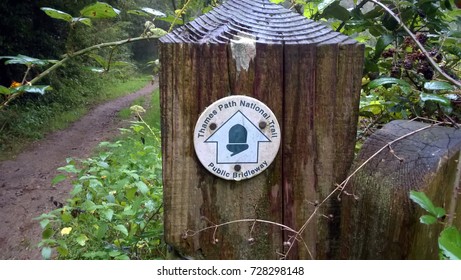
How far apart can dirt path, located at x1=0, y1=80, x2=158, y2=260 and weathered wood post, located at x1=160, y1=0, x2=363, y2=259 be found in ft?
6.39

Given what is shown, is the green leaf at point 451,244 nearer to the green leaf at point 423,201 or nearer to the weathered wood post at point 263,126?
the green leaf at point 423,201

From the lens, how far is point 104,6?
136 cm

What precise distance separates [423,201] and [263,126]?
38cm

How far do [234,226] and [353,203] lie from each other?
0.30m

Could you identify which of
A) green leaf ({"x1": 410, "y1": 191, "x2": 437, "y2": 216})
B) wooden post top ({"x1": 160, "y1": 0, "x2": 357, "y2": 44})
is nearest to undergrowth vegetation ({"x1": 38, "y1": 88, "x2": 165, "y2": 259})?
wooden post top ({"x1": 160, "y1": 0, "x2": 357, "y2": 44})

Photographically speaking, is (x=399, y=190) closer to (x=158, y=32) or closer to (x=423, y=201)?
(x=423, y=201)

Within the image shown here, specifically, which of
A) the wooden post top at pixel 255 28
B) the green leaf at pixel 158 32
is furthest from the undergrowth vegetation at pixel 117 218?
the wooden post top at pixel 255 28

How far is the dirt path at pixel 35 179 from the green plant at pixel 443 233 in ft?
7.81

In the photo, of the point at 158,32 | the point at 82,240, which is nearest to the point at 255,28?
the point at 158,32

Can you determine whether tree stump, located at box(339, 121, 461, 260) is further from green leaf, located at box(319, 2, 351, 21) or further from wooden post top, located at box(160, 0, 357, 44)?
green leaf, located at box(319, 2, 351, 21)

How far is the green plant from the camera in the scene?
753 millimetres

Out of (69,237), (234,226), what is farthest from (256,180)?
(69,237)

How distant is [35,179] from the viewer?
6.27 metres

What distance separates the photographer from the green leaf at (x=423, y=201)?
805 millimetres
